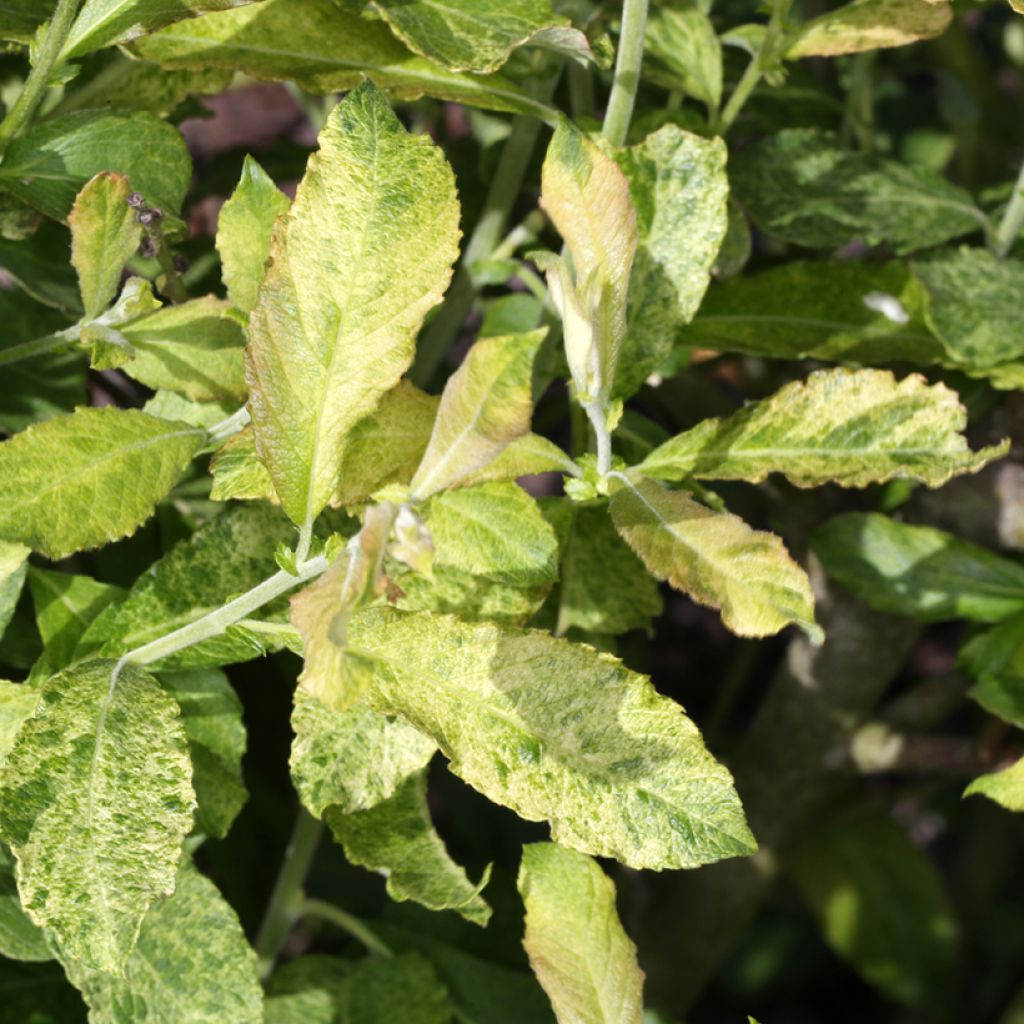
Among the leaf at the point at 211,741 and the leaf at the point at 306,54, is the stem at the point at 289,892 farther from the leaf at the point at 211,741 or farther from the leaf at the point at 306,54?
the leaf at the point at 306,54

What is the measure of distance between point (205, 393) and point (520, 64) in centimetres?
21

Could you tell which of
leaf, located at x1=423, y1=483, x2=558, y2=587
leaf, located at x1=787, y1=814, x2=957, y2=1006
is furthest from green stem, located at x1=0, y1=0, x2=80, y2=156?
leaf, located at x1=787, y1=814, x2=957, y2=1006

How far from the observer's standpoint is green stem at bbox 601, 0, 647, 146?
53 centimetres

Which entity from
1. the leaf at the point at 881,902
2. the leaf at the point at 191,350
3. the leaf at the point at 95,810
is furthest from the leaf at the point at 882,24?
the leaf at the point at 881,902

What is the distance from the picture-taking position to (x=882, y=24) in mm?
617

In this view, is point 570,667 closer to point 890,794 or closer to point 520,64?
point 520,64

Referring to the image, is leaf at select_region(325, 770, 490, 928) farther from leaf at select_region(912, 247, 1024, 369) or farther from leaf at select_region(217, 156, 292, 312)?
leaf at select_region(912, 247, 1024, 369)

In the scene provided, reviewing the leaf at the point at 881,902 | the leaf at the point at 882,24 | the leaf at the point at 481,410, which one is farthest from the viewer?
the leaf at the point at 881,902

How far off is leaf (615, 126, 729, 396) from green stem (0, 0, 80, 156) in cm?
22

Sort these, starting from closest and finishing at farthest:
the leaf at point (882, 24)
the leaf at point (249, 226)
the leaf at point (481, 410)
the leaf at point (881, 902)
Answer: the leaf at point (481, 410) < the leaf at point (249, 226) < the leaf at point (882, 24) < the leaf at point (881, 902)

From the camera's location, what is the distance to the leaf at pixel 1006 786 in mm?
542

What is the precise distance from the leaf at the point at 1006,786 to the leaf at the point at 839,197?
274 millimetres

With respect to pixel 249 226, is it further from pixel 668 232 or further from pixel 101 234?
pixel 668 232

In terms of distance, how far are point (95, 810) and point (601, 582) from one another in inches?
9.2
